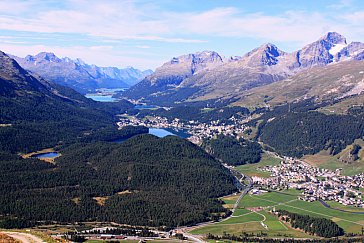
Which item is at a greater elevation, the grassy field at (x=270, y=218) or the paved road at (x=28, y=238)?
the paved road at (x=28, y=238)

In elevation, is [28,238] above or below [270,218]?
above

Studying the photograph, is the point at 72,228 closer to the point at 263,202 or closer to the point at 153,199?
the point at 153,199

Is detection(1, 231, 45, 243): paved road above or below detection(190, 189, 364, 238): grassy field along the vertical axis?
above

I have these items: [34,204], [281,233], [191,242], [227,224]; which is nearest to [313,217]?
[281,233]

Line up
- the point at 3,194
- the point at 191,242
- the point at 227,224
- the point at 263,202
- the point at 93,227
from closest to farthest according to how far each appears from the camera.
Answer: the point at 191,242 → the point at 93,227 → the point at 227,224 → the point at 3,194 → the point at 263,202

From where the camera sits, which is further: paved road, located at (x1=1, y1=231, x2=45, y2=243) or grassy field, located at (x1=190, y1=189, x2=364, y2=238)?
grassy field, located at (x1=190, y1=189, x2=364, y2=238)

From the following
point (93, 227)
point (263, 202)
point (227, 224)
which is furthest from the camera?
point (263, 202)

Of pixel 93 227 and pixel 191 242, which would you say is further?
pixel 93 227

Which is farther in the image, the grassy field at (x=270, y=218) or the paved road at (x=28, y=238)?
the grassy field at (x=270, y=218)
